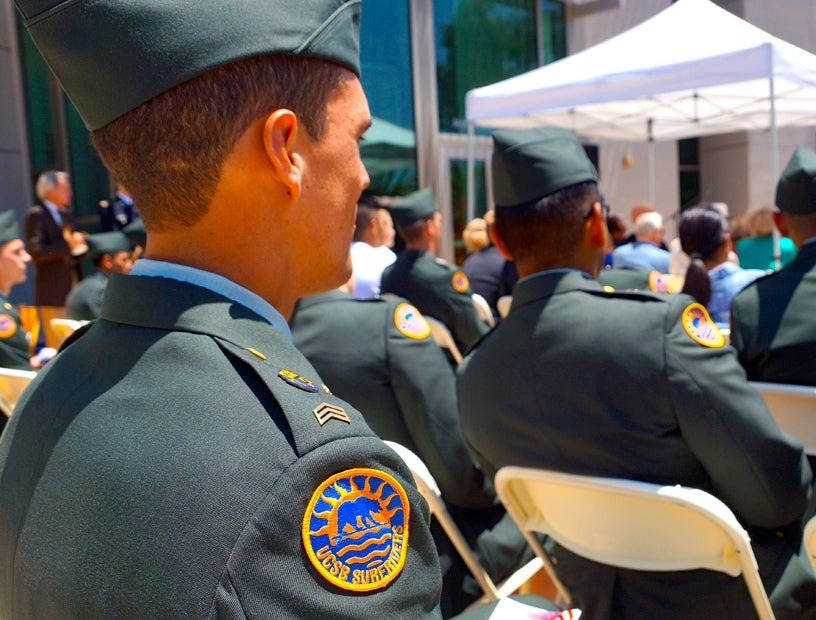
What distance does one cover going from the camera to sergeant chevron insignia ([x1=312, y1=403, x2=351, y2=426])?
2.47 feet

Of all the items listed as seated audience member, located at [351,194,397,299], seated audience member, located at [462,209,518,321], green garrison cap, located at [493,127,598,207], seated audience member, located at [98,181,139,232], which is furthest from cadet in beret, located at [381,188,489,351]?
seated audience member, located at [98,181,139,232]

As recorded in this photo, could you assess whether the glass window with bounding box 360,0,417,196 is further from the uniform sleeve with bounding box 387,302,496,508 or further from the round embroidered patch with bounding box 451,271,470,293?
the uniform sleeve with bounding box 387,302,496,508

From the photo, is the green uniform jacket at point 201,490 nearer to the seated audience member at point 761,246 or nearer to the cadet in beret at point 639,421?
the cadet in beret at point 639,421

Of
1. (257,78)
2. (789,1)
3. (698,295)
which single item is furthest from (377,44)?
(257,78)

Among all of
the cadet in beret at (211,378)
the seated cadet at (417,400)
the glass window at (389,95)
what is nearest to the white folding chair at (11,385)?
the seated cadet at (417,400)

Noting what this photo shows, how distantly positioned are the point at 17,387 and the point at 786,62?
471cm

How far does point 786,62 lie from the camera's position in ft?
16.4

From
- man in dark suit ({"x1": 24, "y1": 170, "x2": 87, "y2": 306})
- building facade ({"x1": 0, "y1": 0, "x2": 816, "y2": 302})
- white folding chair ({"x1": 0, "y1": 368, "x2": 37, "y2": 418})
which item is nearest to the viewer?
white folding chair ({"x1": 0, "y1": 368, "x2": 37, "y2": 418})

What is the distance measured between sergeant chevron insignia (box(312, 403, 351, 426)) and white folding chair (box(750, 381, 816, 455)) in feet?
6.37

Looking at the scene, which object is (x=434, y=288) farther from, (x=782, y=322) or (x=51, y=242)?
(x=51, y=242)

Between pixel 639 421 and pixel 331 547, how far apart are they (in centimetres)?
128

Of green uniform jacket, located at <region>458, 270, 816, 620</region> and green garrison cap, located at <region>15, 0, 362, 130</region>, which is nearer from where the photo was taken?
green garrison cap, located at <region>15, 0, 362, 130</region>

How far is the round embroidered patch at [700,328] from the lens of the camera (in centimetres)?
184

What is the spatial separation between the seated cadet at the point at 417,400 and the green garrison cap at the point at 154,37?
5.71ft
